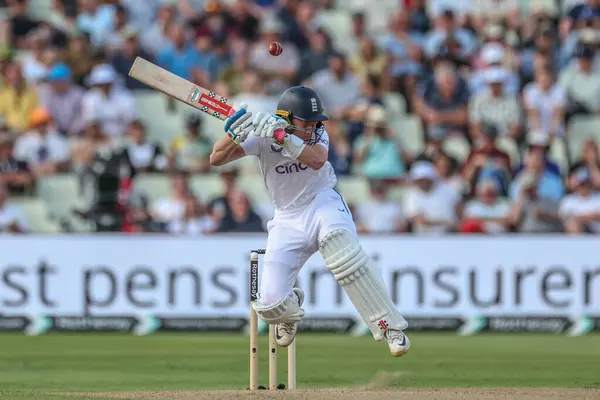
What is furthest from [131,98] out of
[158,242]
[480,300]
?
[480,300]

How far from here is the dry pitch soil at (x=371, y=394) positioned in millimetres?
7352

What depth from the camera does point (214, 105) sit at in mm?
7777

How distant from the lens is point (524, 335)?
1281 cm

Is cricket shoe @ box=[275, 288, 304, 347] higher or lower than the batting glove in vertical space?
lower

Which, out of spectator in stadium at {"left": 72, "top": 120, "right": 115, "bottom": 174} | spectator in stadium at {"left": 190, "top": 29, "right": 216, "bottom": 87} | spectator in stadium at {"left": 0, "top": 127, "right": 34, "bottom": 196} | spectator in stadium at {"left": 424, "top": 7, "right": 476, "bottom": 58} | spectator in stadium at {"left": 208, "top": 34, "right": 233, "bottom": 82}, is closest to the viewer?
spectator in stadium at {"left": 72, "top": 120, "right": 115, "bottom": 174}

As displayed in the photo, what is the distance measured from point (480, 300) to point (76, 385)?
5415 millimetres

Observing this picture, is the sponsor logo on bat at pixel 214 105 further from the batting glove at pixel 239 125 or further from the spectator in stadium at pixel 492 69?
the spectator in stadium at pixel 492 69

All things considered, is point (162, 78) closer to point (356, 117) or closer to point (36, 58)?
point (356, 117)

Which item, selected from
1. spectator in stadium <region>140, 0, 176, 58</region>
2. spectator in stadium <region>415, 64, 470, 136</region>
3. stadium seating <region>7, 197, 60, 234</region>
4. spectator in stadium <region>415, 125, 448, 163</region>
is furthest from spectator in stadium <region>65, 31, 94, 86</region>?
spectator in stadium <region>415, 125, 448, 163</region>

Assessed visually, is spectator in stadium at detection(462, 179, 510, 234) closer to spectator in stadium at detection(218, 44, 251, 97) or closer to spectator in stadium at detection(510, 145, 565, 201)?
spectator in stadium at detection(510, 145, 565, 201)

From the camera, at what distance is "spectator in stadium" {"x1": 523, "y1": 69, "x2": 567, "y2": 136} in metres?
15.3

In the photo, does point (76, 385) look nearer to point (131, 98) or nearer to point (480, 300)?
point (480, 300)

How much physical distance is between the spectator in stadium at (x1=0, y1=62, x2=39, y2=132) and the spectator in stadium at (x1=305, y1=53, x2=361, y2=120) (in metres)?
3.60

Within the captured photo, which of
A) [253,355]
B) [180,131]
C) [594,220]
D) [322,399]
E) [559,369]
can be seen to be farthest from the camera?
[180,131]
